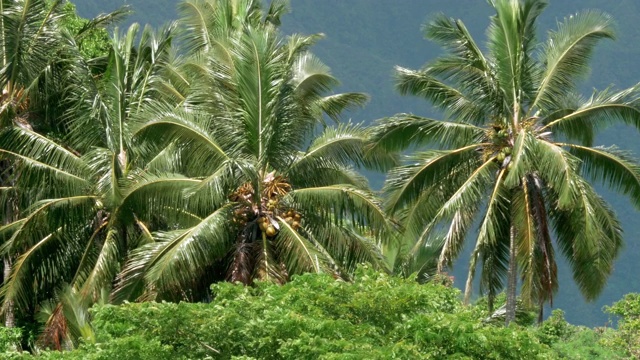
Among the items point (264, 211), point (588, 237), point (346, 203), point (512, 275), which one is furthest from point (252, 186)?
point (588, 237)

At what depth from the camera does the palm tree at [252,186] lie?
23.6 metres

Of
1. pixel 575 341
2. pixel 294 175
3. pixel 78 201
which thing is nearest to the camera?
pixel 294 175

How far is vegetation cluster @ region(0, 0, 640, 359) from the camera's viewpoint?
2403cm

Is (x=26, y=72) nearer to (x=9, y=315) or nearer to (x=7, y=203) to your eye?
(x=7, y=203)

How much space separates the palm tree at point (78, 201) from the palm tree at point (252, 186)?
895mm

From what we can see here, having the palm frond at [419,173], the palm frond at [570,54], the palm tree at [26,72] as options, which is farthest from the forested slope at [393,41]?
the palm frond at [419,173]

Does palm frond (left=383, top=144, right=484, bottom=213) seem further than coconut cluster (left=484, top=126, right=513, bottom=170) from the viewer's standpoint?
No

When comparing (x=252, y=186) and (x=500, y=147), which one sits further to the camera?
(x=500, y=147)

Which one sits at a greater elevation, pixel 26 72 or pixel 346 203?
pixel 26 72

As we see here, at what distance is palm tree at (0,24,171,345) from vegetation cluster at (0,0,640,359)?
4 centimetres

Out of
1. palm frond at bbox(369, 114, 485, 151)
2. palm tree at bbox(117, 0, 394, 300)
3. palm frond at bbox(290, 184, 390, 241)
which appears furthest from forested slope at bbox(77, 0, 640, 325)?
palm frond at bbox(290, 184, 390, 241)

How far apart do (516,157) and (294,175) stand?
13.0 ft

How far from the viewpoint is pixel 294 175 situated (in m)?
25.0

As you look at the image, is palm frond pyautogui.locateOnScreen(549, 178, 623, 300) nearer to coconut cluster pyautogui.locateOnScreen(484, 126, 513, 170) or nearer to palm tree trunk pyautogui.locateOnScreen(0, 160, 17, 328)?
coconut cluster pyautogui.locateOnScreen(484, 126, 513, 170)
